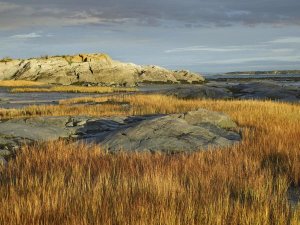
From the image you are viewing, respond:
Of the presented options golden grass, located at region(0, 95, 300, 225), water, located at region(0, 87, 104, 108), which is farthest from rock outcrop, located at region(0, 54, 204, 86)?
golden grass, located at region(0, 95, 300, 225)

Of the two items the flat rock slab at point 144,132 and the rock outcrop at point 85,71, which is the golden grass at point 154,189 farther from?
the rock outcrop at point 85,71

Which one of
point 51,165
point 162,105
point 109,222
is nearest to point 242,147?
point 51,165

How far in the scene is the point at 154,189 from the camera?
5.65 metres

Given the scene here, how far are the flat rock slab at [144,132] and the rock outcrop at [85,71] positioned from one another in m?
48.4

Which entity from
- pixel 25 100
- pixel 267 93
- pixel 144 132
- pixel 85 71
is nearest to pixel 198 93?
pixel 267 93

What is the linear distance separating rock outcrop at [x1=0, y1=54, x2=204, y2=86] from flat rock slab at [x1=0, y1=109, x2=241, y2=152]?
159 feet

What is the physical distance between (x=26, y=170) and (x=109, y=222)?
143 inches

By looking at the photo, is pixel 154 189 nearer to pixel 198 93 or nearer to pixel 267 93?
pixel 198 93

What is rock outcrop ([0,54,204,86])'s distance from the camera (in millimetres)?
66250

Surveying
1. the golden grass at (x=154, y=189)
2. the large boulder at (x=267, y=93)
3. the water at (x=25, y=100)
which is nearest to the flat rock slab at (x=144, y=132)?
the golden grass at (x=154, y=189)

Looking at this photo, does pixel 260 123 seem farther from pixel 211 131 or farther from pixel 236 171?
pixel 236 171

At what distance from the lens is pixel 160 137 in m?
10.8

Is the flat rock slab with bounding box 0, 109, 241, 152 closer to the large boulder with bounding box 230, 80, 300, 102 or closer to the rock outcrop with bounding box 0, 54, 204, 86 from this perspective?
the large boulder with bounding box 230, 80, 300, 102

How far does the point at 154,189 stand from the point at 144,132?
5618 mm
